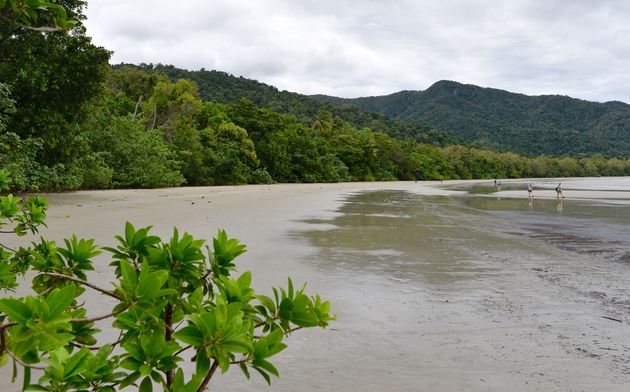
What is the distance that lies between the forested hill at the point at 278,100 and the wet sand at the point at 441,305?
6742 centimetres

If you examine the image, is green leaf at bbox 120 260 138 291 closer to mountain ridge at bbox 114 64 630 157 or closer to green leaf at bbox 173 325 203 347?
green leaf at bbox 173 325 203 347

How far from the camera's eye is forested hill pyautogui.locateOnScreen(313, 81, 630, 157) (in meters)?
138

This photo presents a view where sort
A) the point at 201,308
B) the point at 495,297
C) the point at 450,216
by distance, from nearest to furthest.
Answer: the point at 201,308 < the point at 495,297 < the point at 450,216

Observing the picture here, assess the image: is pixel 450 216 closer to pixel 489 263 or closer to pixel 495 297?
pixel 489 263

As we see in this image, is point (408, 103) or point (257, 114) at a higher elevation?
point (408, 103)

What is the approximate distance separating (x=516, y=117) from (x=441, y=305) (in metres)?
182

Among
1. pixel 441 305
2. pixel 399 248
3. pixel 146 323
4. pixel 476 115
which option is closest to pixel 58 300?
pixel 146 323

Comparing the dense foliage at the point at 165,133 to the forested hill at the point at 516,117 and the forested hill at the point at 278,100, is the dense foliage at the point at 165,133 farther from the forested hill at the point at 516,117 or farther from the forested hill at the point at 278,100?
the forested hill at the point at 516,117

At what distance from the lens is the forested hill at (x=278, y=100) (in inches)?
3261

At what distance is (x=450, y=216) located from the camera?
17531 mm

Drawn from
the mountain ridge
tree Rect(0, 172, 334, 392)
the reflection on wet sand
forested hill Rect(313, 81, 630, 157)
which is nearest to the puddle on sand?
the reflection on wet sand

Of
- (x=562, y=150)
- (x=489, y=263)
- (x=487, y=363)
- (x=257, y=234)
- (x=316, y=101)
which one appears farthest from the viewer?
(x=562, y=150)

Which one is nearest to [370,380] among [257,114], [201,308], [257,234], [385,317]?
[385,317]

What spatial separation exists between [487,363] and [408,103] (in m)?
185
